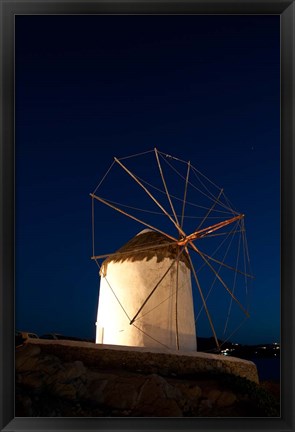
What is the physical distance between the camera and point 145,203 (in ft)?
19.5

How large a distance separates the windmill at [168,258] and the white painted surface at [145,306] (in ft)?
0.03

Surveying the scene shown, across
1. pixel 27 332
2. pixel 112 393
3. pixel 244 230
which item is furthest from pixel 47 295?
pixel 244 230

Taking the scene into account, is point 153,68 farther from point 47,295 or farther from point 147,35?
point 47,295

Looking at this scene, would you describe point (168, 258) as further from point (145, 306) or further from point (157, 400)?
point (157, 400)

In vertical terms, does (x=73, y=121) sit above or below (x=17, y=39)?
below

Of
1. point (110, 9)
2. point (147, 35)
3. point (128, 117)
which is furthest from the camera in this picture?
point (128, 117)

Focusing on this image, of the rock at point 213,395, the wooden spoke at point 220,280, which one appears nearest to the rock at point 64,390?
the rock at point 213,395

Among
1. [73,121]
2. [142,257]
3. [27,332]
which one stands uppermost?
[73,121]

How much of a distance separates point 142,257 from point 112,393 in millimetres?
2183

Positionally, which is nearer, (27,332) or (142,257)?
(27,332)

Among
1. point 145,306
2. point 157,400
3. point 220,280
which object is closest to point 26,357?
point 157,400

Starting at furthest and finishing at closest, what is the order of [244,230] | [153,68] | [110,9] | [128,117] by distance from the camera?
1. [244,230]
2. [128,117]
3. [153,68]
4. [110,9]

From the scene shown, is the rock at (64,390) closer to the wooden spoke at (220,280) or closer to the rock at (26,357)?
the rock at (26,357)

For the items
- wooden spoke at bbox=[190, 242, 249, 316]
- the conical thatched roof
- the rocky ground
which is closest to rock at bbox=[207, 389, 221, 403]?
the rocky ground
